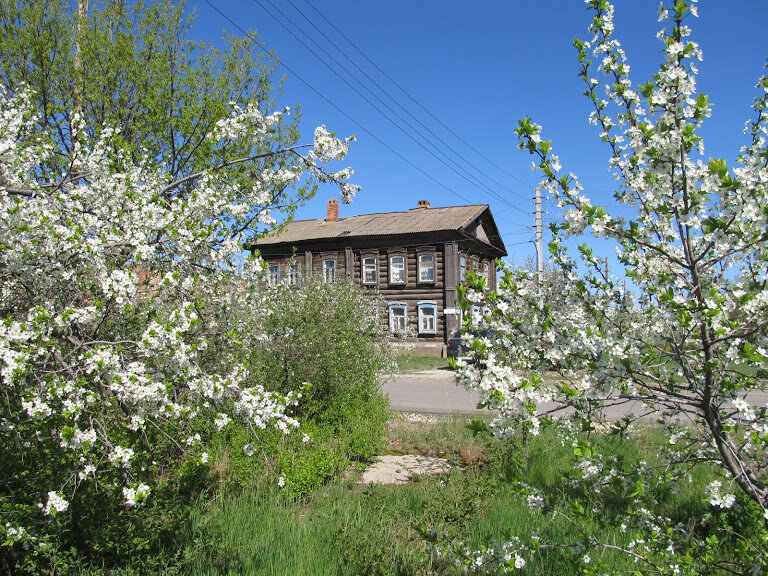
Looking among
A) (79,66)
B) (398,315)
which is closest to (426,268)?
(398,315)

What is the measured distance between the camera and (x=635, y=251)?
3.06 metres

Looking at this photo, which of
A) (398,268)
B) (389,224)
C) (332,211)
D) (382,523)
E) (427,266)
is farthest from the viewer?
(332,211)

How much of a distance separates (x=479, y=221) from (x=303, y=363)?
22.0m

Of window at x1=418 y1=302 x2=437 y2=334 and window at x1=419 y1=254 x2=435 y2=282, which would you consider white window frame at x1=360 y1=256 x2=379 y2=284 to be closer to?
window at x1=419 y1=254 x2=435 y2=282

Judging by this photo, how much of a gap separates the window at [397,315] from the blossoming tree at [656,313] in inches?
910

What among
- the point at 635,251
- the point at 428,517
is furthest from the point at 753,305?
the point at 428,517

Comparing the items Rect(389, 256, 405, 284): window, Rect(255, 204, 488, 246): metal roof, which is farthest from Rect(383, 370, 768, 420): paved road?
Rect(255, 204, 488, 246): metal roof

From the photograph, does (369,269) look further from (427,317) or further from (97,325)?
(97,325)

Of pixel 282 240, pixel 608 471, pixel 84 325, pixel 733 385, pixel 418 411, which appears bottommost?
pixel 418 411

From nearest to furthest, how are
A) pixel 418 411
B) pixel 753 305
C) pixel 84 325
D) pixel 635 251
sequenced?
pixel 753 305, pixel 635 251, pixel 84 325, pixel 418 411

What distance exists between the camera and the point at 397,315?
87.2 ft

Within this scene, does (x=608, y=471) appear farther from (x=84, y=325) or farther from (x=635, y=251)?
(x=84, y=325)

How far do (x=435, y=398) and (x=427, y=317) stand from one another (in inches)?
513

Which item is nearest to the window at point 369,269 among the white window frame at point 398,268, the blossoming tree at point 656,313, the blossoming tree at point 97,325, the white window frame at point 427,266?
the white window frame at point 398,268
